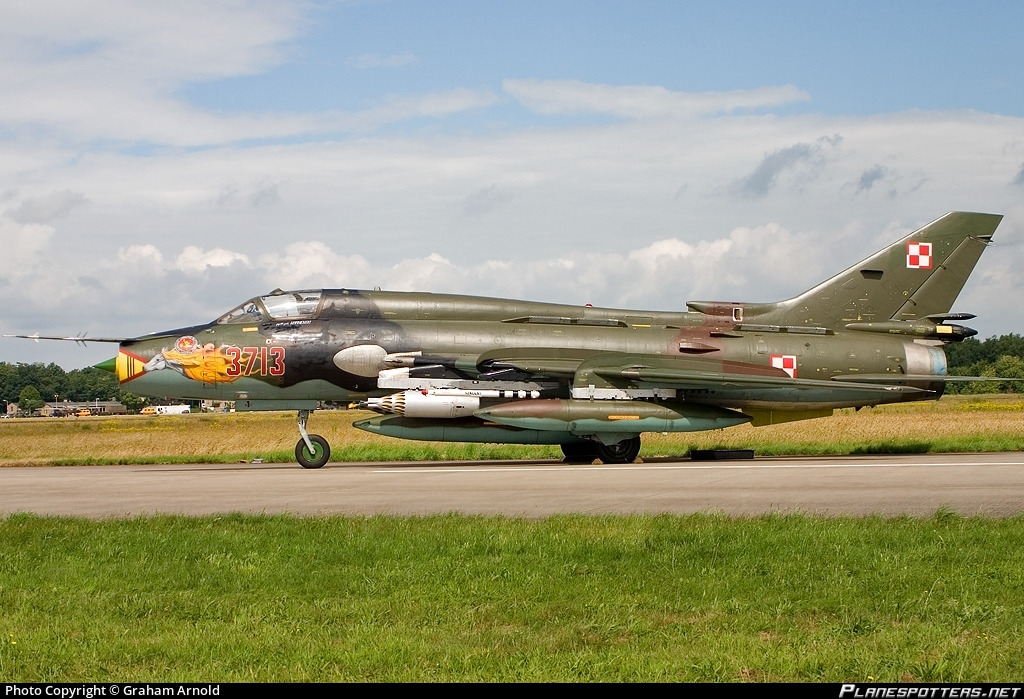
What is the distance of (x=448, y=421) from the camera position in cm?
2045

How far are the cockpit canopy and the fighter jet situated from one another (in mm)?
27

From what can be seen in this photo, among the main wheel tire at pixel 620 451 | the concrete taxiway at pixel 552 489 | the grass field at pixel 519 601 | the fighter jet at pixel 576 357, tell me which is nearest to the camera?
the grass field at pixel 519 601

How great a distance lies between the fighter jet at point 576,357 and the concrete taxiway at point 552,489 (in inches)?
41.9

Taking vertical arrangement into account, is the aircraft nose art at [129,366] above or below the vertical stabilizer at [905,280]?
below

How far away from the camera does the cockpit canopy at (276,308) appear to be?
2102cm

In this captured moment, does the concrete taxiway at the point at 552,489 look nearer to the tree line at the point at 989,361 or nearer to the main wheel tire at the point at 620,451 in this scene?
the main wheel tire at the point at 620,451

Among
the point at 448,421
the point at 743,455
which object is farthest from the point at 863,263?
the point at 448,421

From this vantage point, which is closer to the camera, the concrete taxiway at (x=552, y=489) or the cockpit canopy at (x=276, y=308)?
the concrete taxiway at (x=552, y=489)

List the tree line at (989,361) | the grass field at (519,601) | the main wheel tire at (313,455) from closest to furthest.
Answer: the grass field at (519,601)
the main wheel tire at (313,455)
the tree line at (989,361)

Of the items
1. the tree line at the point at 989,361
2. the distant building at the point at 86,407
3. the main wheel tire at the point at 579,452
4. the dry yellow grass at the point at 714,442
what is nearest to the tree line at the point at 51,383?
the distant building at the point at 86,407

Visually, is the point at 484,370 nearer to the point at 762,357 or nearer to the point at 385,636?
the point at 762,357

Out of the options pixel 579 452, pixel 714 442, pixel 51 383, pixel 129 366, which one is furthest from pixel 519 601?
pixel 51 383

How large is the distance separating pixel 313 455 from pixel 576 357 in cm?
534
